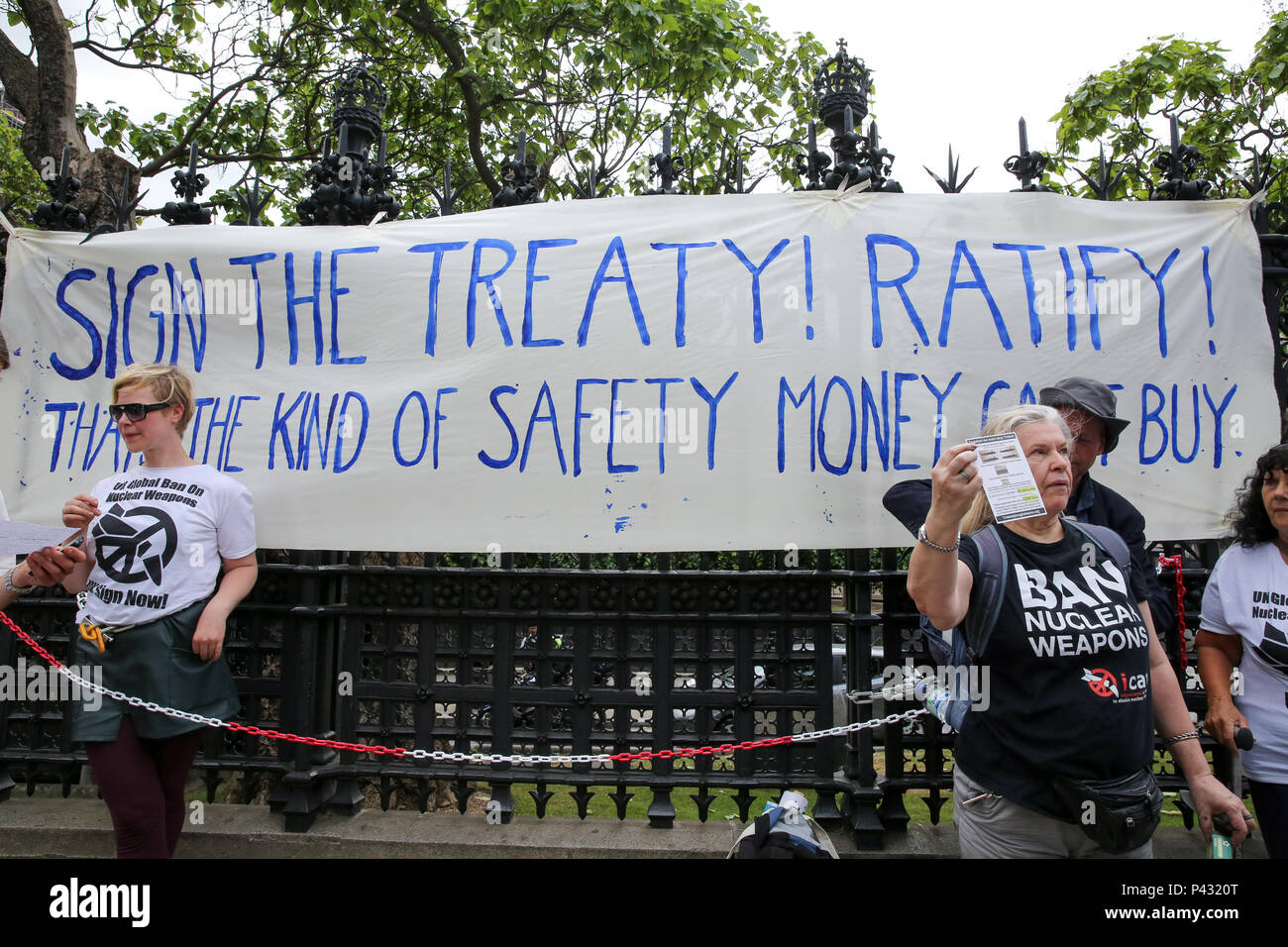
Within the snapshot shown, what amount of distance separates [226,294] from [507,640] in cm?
221

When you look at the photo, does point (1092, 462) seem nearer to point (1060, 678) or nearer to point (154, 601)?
point (1060, 678)

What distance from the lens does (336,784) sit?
387 centimetres

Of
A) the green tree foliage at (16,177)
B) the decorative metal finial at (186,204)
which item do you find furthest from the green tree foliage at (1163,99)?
the green tree foliage at (16,177)

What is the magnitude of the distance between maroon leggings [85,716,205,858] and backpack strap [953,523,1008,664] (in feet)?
8.98

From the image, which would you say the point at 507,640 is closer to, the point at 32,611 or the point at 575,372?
the point at 575,372

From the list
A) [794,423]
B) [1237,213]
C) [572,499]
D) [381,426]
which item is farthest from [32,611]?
[1237,213]

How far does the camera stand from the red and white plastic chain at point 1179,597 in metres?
3.48

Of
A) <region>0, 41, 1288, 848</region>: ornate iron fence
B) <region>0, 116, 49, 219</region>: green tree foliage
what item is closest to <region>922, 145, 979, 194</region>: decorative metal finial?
<region>0, 41, 1288, 848</region>: ornate iron fence

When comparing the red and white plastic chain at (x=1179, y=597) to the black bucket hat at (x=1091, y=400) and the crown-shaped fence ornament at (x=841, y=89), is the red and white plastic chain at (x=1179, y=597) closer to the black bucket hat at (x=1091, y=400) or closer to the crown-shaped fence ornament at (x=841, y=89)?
the black bucket hat at (x=1091, y=400)

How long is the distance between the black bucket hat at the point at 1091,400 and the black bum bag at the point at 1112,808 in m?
1.24

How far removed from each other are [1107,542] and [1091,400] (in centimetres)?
67

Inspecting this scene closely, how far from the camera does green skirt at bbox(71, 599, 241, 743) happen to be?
277 centimetres

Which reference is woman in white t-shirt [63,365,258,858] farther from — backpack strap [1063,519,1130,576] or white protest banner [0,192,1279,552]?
backpack strap [1063,519,1130,576]
